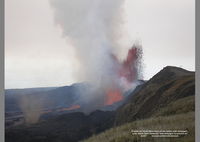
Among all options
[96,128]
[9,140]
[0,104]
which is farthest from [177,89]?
[9,140]

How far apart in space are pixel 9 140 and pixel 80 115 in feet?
80.6

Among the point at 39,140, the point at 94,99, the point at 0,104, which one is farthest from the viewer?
the point at 94,99

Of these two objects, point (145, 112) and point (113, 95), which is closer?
point (145, 112)

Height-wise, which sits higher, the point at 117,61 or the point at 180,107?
the point at 117,61

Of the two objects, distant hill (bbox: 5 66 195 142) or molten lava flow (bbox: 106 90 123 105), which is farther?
molten lava flow (bbox: 106 90 123 105)

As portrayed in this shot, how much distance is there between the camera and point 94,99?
72125mm

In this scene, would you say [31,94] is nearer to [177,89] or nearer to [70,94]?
[70,94]

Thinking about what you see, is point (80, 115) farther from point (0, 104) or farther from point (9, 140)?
point (0, 104)

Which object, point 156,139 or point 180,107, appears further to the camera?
point 180,107

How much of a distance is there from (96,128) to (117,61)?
156 feet

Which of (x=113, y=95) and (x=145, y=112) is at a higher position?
(x=145, y=112)

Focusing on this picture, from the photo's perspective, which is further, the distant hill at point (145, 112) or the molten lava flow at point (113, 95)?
the molten lava flow at point (113, 95)

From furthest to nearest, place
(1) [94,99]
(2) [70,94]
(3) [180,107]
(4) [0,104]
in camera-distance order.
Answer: (2) [70,94] → (1) [94,99] → (3) [180,107] → (4) [0,104]

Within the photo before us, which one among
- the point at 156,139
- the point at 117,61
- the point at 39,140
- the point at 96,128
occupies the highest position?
the point at 117,61
